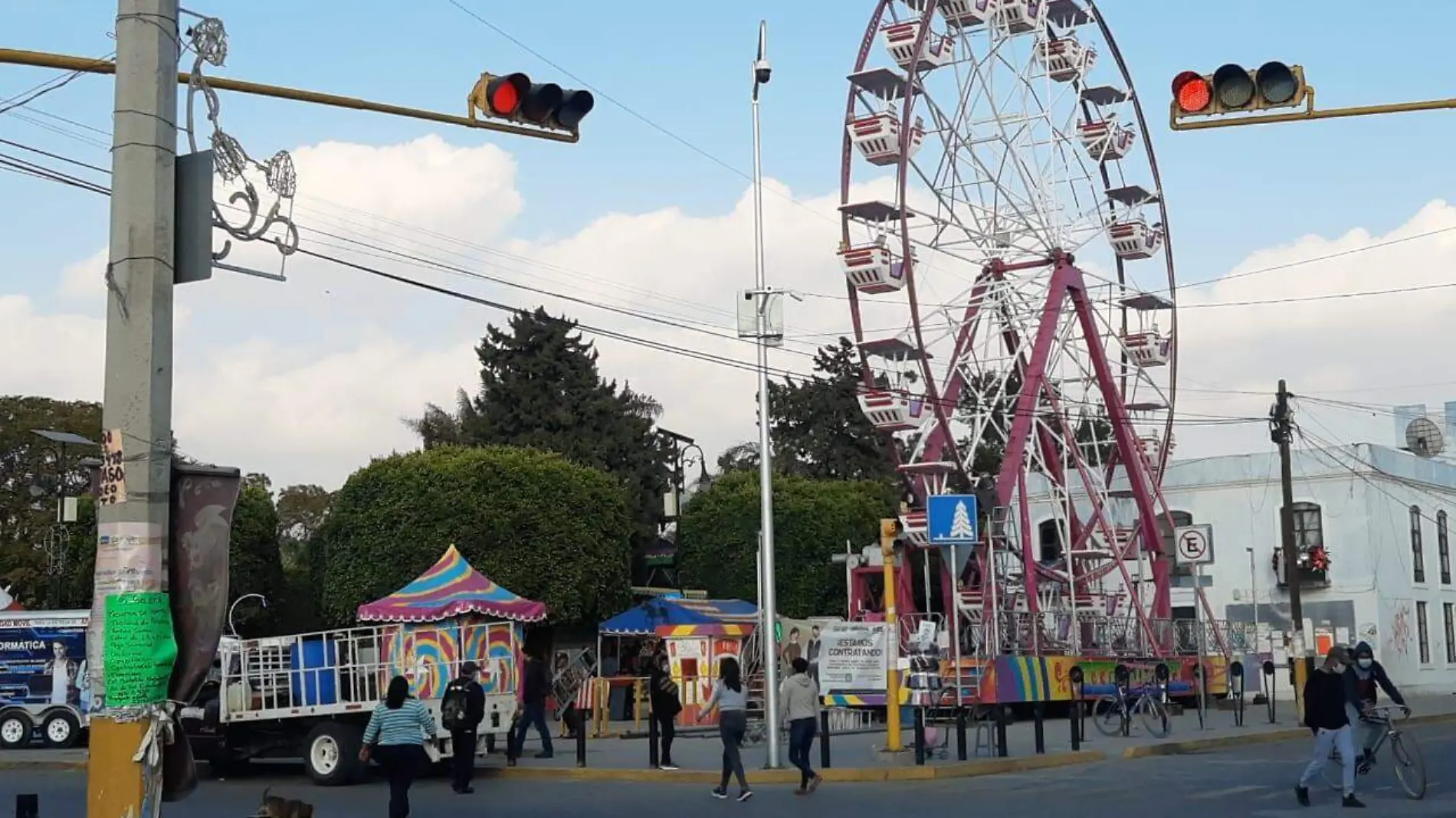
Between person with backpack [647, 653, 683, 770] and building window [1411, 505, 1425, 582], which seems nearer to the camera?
person with backpack [647, 653, 683, 770]

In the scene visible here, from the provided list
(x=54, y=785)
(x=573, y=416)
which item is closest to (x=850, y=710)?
(x=54, y=785)

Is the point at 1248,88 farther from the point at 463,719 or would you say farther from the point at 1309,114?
the point at 463,719

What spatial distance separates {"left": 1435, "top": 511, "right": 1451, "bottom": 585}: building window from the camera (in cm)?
5572

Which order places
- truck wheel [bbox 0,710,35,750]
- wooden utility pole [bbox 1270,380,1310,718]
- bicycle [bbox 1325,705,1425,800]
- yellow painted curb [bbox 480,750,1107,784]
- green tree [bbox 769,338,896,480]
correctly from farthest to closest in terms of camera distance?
green tree [bbox 769,338,896,480], wooden utility pole [bbox 1270,380,1310,718], truck wheel [bbox 0,710,35,750], yellow painted curb [bbox 480,750,1107,784], bicycle [bbox 1325,705,1425,800]

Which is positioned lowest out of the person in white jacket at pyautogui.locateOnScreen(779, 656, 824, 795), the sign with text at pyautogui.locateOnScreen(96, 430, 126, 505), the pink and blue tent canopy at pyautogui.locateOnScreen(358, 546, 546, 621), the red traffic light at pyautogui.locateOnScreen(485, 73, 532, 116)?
the person in white jacket at pyautogui.locateOnScreen(779, 656, 824, 795)

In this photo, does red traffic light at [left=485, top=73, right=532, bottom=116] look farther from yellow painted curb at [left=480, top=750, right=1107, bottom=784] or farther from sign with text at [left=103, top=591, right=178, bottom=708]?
yellow painted curb at [left=480, top=750, right=1107, bottom=784]

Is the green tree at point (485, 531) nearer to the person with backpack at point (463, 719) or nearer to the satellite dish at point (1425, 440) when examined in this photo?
the person with backpack at point (463, 719)

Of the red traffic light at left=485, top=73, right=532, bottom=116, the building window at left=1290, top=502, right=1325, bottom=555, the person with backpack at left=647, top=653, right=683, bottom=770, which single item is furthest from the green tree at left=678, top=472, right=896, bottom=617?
the red traffic light at left=485, top=73, right=532, bottom=116

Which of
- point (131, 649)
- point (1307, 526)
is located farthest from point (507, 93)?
point (1307, 526)

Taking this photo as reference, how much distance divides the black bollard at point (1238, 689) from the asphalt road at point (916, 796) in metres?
9.51

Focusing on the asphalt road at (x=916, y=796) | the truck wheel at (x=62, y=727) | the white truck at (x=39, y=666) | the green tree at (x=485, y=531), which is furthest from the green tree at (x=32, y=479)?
the asphalt road at (x=916, y=796)

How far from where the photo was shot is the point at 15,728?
114 feet

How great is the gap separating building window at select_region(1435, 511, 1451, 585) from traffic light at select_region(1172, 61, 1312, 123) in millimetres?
48696

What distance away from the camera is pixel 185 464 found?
28.8ft
